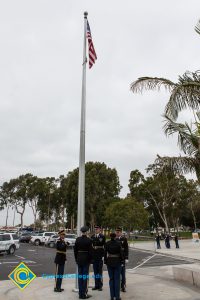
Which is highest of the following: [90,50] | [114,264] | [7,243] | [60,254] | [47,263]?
[90,50]

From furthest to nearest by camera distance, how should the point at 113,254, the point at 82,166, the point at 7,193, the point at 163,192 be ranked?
the point at 7,193
the point at 163,192
the point at 82,166
the point at 113,254

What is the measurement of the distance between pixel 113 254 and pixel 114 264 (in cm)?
25

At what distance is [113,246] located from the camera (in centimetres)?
856

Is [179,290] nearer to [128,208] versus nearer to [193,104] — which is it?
[193,104]

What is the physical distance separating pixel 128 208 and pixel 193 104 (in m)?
42.0

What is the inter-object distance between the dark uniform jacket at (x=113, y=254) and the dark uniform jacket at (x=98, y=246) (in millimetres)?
1253

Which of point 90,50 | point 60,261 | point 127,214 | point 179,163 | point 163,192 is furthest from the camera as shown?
point 163,192

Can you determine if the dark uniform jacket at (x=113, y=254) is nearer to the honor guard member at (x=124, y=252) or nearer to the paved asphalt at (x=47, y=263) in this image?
the honor guard member at (x=124, y=252)

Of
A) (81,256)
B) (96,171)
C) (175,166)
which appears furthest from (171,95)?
(96,171)

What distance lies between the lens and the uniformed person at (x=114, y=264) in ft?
26.9

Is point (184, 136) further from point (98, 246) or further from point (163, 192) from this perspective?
point (163, 192)

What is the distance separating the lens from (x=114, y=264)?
27.4ft

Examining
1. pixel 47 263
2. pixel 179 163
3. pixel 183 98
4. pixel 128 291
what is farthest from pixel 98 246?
pixel 47 263

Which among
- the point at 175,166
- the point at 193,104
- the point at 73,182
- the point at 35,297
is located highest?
the point at 73,182
